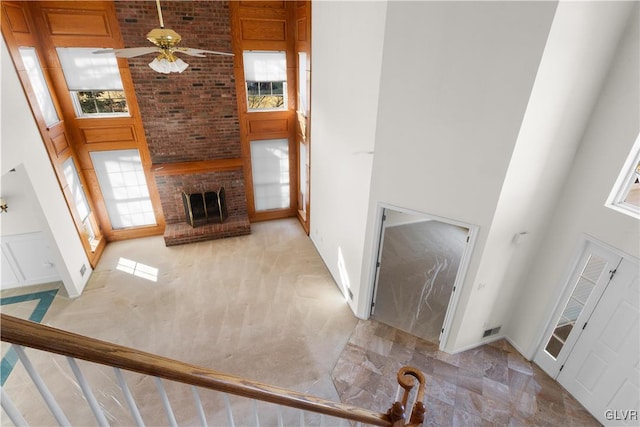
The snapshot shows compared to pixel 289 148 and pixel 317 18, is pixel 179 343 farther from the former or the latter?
pixel 317 18

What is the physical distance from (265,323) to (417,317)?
7.52ft

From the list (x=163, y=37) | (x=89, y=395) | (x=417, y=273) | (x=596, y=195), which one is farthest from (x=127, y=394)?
(x=417, y=273)

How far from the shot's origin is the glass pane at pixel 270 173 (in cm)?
702

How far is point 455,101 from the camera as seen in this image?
123 inches

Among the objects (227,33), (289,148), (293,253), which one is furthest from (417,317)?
(227,33)

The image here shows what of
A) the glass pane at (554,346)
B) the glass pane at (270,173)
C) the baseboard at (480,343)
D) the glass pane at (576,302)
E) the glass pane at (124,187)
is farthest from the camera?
the glass pane at (270,173)

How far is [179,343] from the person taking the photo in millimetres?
4406

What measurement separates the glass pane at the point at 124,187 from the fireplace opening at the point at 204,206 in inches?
32.2

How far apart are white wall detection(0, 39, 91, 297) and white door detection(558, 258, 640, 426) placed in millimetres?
6990

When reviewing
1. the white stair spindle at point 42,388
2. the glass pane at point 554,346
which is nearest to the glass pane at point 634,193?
the glass pane at point 554,346

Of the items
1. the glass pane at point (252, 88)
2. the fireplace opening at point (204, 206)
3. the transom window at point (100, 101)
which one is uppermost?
the glass pane at point (252, 88)

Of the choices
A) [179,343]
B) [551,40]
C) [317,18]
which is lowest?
[179,343]

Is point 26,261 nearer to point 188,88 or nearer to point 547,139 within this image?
point 188,88

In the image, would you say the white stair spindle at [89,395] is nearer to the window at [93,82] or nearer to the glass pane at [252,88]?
the window at [93,82]
